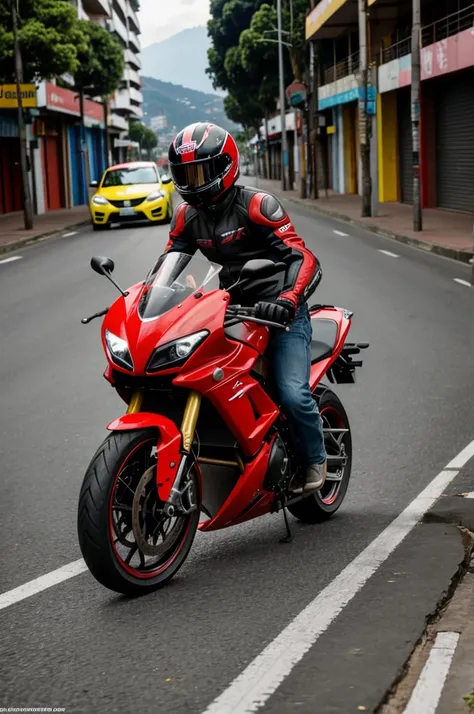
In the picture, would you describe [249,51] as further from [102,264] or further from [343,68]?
[102,264]

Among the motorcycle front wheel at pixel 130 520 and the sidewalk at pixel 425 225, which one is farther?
the sidewalk at pixel 425 225

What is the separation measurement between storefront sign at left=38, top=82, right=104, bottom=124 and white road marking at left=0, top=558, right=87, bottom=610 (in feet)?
141

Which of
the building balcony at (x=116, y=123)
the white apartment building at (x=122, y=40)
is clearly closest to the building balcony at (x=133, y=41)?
the white apartment building at (x=122, y=40)

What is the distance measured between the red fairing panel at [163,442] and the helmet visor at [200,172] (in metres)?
1.03

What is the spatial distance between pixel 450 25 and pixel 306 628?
32277mm

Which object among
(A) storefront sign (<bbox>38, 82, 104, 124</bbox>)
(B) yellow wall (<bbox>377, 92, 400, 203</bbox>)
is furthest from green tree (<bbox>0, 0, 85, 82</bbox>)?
(B) yellow wall (<bbox>377, 92, 400, 203</bbox>)

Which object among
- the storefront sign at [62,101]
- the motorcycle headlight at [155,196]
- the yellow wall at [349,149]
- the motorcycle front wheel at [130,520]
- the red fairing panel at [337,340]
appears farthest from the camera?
the yellow wall at [349,149]

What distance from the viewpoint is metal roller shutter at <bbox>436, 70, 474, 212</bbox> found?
3191 cm

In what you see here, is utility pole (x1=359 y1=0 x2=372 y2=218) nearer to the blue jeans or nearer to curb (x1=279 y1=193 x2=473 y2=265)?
curb (x1=279 y1=193 x2=473 y2=265)

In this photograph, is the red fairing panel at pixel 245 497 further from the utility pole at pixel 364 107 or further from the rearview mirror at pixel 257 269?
the utility pole at pixel 364 107

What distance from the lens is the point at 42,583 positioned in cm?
465

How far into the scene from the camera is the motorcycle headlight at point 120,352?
427cm

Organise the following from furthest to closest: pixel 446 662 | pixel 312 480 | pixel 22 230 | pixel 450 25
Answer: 1. pixel 450 25
2. pixel 22 230
3. pixel 312 480
4. pixel 446 662

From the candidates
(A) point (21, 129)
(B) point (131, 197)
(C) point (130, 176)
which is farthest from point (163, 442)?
(A) point (21, 129)
